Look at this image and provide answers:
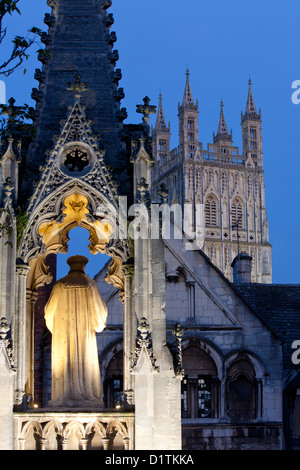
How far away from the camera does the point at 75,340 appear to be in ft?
55.2

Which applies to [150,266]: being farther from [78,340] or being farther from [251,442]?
[251,442]

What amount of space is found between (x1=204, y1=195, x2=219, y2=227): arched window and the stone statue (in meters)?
156

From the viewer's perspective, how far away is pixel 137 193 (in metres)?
16.2

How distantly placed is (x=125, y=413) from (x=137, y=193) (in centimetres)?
344

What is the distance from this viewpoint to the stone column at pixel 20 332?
15.7 metres

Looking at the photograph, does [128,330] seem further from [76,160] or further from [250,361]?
[250,361]

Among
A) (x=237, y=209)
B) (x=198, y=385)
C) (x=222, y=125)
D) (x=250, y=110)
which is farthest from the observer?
(x=222, y=125)

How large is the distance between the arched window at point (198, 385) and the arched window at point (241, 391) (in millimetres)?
525

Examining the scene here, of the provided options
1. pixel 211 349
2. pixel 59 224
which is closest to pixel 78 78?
pixel 59 224

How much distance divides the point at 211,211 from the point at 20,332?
6263 inches

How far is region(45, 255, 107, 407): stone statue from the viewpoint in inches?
651

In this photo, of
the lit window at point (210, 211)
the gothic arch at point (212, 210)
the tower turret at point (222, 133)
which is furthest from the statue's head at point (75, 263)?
the tower turret at point (222, 133)

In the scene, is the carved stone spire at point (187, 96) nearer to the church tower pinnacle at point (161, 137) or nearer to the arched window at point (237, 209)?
the church tower pinnacle at point (161, 137)
